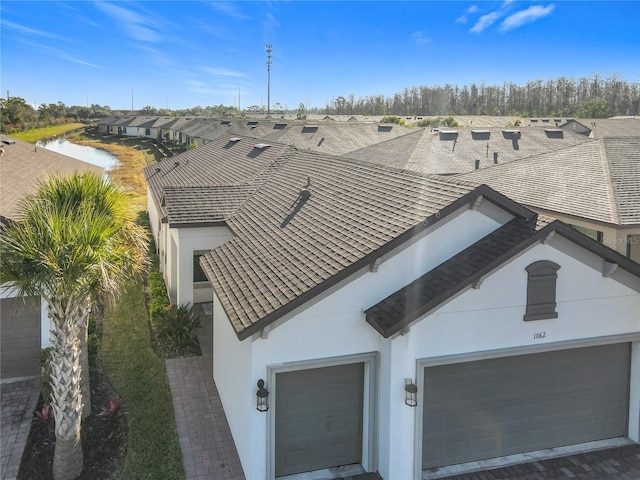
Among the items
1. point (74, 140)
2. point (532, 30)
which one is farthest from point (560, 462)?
point (74, 140)

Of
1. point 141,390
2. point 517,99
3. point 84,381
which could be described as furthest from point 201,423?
point 517,99

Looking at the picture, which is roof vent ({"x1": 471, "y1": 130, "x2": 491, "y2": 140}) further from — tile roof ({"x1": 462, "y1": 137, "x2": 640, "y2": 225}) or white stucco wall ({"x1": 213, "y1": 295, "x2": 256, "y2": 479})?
white stucco wall ({"x1": 213, "y1": 295, "x2": 256, "y2": 479})

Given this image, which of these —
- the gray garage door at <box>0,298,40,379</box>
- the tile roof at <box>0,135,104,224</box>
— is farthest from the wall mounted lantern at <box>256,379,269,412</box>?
the gray garage door at <box>0,298,40,379</box>

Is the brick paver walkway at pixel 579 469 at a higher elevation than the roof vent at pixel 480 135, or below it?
below

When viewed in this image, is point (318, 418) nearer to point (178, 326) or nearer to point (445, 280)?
point (445, 280)

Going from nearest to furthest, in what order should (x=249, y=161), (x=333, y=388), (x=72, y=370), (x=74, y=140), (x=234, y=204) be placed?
(x=72, y=370), (x=333, y=388), (x=234, y=204), (x=249, y=161), (x=74, y=140)

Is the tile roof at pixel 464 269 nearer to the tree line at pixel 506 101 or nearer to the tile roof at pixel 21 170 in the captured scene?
the tile roof at pixel 21 170

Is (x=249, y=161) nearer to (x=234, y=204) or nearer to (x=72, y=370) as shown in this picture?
(x=234, y=204)


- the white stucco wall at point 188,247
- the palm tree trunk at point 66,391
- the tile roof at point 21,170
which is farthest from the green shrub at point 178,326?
the palm tree trunk at point 66,391
